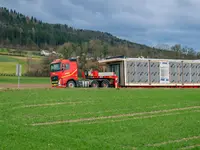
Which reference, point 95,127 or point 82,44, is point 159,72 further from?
point 82,44

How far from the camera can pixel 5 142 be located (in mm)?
8000

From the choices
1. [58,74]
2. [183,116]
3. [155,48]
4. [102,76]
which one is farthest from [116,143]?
[155,48]

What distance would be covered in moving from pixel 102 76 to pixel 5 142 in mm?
29597

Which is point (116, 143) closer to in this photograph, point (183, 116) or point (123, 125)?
point (123, 125)

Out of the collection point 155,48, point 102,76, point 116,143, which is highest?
point 155,48

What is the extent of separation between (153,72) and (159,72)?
0.91m

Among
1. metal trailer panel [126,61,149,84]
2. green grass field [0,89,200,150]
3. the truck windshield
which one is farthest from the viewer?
metal trailer panel [126,61,149,84]

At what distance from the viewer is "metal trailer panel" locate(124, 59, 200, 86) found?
3819 centimetres

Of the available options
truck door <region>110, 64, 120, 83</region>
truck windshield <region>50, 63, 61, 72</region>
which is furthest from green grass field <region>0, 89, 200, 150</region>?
truck door <region>110, 64, 120, 83</region>

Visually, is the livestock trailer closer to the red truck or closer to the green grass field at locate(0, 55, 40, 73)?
the red truck

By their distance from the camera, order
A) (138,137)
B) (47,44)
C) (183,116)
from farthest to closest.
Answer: (47,44) → (183,116) → (138,137)

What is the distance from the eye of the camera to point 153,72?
1548 inches

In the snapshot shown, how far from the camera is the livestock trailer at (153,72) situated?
38156 millimetres

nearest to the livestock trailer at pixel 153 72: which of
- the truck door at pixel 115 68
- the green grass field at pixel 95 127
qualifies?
the truck door at pixel 115 68
